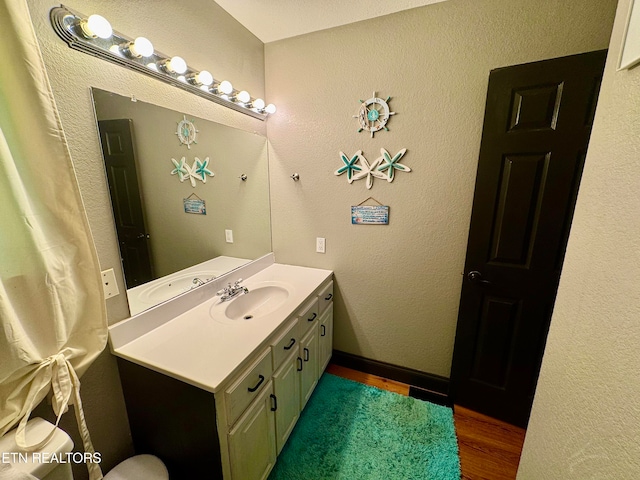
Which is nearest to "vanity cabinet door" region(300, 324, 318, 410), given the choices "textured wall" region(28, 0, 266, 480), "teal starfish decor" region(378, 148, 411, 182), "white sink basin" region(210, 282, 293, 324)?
"white sink basin" region(210, 282, 293, 324)

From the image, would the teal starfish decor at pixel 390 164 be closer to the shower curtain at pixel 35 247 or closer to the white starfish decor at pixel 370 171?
the white starfish decor at pixel 370 171

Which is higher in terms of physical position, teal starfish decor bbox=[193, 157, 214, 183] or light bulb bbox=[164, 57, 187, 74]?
light bulb bbox=[164, 57, 187, 74]

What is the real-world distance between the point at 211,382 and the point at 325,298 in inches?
42.5

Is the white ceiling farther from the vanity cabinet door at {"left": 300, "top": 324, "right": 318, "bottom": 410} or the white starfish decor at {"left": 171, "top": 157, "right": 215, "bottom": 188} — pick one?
the vanity cabinet door at {"left": 300, "top": 324, "right": 318, "bottom": 410}

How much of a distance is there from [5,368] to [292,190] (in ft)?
5.33

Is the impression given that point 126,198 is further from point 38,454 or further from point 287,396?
point 287,396

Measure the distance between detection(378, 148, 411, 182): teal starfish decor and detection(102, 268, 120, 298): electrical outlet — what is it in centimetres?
157

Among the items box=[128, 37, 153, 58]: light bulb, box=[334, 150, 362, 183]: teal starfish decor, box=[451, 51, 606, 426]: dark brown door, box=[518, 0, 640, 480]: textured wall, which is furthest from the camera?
box=[334, 150, 362, 183]: teal starfish decor

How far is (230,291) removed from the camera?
5.19 feet

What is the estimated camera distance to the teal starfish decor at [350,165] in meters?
1.74

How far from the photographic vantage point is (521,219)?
4.56 feet

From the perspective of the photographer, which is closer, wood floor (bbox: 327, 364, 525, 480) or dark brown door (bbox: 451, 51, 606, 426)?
dark brown door (bbox: 451, 51, 606, 426)

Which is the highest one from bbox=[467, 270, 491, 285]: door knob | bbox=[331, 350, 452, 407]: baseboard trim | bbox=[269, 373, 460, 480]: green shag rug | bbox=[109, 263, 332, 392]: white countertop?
bbox=[467, 270, 491, 285]: door knob

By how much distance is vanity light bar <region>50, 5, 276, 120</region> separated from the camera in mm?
885
